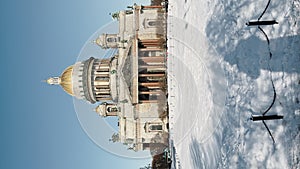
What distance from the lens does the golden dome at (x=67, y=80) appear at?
31344 millimetres

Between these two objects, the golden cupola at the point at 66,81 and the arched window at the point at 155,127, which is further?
the golden cupola at the point at 66,81

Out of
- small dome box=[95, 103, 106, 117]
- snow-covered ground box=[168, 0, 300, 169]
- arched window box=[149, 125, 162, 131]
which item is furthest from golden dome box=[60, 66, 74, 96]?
snow-covered ground box=[168, 0, 300, 169]

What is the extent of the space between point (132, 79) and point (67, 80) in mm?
7244

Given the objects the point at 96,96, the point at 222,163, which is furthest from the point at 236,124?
the point at 96,96

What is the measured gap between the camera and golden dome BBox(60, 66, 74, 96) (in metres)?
31.3

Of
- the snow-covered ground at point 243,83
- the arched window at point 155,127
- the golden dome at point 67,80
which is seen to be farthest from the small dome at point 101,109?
the snow-covered ground at point 243,83

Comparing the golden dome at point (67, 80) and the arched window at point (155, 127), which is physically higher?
the golden dome at point (67, 80)

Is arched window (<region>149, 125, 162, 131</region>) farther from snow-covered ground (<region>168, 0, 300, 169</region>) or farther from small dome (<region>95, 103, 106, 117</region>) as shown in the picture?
snow-covered ground (<region>168, 0, 300, 169</region>)

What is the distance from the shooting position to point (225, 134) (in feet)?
24.8

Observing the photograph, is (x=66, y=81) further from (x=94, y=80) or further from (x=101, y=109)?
(x=101, y=109)

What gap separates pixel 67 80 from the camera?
31516mm

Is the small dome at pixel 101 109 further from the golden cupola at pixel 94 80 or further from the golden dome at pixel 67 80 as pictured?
the golden dome at pixel 67 80

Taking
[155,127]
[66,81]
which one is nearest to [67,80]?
[66,81]

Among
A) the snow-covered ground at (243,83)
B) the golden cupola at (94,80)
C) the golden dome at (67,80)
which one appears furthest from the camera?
the golden dome at (67,80)
